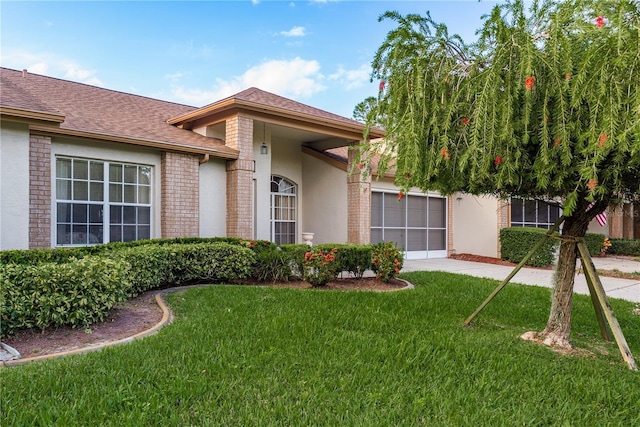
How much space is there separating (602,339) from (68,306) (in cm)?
663

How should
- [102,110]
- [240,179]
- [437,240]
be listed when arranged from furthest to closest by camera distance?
1. [437,240]
2. [102,110]
3. [240,179]

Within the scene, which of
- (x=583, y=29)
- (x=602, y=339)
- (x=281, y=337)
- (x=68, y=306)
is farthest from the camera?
(x=602, y=339)

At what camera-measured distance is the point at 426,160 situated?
14.5 ft

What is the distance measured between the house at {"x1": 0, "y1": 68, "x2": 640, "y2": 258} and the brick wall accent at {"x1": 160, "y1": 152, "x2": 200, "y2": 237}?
25mm

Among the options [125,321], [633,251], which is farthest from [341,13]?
[633,251]

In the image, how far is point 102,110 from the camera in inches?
431

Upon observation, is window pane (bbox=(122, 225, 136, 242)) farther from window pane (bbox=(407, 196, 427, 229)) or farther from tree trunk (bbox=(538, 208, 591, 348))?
window pane (bbox=(407, 196, 427, 229))

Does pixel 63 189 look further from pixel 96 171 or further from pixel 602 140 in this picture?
pixel 602 140

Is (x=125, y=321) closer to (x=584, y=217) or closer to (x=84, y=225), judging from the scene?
(x=84, y=225)

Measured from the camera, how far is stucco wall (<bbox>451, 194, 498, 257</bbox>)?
15711mm

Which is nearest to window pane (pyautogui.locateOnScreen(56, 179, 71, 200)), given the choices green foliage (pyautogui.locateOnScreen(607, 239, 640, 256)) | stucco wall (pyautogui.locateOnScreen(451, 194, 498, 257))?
stucco wall (pyautogui.locateOnScreen(451, 194, 498, 257))

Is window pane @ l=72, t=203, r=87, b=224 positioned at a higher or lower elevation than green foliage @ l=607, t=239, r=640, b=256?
higher

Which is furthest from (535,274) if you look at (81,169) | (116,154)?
(81,169)

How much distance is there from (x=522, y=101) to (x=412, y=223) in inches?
465
